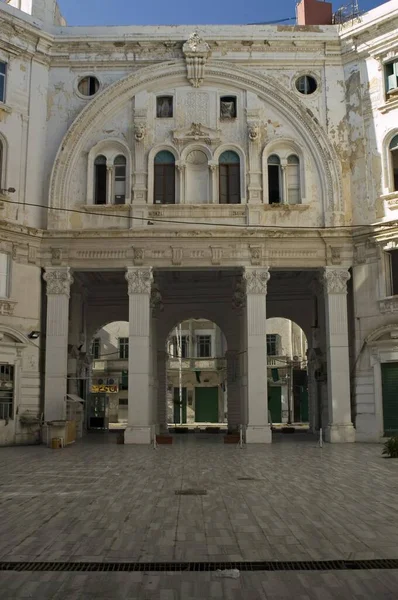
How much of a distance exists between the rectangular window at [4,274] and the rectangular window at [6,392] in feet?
9.67

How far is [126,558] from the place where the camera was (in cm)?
766

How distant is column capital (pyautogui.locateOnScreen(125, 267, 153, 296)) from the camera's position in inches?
1055

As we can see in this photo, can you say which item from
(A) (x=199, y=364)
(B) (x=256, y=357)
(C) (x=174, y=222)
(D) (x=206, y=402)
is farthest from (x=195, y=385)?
(C) (x=174, y=222)

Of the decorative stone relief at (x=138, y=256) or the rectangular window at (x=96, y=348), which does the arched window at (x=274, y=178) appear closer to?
the decorative stone relief at (x=138, y=256)

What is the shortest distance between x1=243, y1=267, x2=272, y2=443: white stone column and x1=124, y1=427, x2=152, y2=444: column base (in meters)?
3.98

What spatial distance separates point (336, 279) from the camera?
26844mm

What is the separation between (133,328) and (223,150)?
8.70 metres

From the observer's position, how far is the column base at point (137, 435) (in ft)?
83.5

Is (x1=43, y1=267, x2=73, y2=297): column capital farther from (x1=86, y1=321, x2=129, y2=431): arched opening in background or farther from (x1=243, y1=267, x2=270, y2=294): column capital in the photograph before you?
(x1=86, y1=321, x2=129, y2=431): arched opening in background

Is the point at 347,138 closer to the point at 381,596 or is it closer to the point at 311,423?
the point at 311,423

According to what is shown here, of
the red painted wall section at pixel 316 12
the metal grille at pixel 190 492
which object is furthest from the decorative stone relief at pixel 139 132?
the metal grille at pixel 190 492

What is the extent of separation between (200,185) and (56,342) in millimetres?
9102

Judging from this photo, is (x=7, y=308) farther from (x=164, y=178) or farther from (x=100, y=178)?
(x=164, y=178)

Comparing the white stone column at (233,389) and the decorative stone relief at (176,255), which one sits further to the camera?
the white stone column at (233,389)
